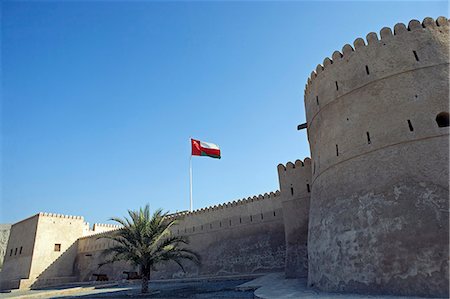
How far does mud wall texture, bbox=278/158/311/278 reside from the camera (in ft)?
39.0

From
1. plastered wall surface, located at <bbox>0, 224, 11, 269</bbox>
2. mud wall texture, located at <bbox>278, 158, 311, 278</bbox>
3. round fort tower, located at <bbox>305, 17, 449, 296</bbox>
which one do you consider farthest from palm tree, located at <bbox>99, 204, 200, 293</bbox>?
plastered wall surface, located at <bbox>0, 224, 11, 269</bbox>

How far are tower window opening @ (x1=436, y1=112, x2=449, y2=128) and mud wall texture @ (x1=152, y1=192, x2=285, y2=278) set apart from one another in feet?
31.5

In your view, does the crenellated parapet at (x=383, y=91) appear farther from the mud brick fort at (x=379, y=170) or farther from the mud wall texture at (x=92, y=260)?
the mud wall texture at (x=92, y=260)

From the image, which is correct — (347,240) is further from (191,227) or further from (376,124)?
(191,227)

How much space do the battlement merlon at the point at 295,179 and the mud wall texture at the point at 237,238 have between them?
3.62 meters

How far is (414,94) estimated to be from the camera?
8133mm

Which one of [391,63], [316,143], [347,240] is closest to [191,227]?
[316,143]

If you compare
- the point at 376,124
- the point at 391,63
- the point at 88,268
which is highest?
the point at 391,63

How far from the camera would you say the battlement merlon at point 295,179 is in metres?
12.7

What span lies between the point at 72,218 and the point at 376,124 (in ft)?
91.2

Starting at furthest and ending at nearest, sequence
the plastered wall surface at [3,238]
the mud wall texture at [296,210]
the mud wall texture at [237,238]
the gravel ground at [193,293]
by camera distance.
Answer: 1. the plastered wall surface at [3,238]
2. the mud wall texture at [237,238]
3. the mud wall texture at [296,210]
4. the gravel ground at [193,293]

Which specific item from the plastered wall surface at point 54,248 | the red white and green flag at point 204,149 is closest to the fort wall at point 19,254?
the plastered wall surface at point 54,248

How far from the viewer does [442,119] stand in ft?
26.2

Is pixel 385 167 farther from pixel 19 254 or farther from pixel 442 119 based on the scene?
pixel 19 254
